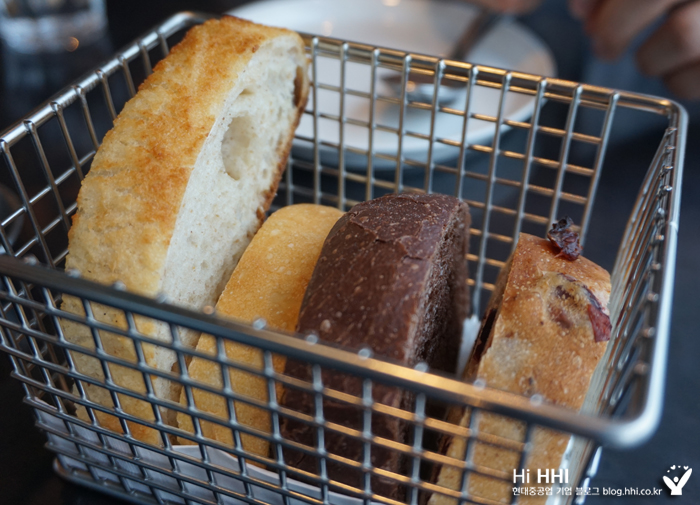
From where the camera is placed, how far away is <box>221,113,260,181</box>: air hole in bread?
681 millimetres

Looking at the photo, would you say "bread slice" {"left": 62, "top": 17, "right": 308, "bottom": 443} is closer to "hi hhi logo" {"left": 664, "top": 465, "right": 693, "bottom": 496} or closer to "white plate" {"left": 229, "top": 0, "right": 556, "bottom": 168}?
"white plate" {"left": 229, "top": 0, "right": 556, "bottom": 168}

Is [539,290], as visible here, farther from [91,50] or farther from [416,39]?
[91,50]

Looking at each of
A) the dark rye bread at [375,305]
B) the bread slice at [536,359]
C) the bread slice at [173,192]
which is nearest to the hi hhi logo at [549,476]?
the bread slice at [536,359]

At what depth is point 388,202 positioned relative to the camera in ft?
1.84

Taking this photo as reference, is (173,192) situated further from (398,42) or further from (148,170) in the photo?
(398,42)

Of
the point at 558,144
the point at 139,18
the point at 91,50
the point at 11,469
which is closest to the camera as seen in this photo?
the point at 11,469

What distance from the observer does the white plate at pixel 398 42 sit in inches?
39.0

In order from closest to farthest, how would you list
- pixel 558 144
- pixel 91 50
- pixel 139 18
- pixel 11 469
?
pixel 11 469, pixel 558 144, pixel 91 50, pixel 139 18

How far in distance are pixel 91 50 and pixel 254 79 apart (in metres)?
0.88

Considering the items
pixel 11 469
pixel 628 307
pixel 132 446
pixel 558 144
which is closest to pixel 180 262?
pixel 132 446

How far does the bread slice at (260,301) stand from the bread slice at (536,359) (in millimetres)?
170

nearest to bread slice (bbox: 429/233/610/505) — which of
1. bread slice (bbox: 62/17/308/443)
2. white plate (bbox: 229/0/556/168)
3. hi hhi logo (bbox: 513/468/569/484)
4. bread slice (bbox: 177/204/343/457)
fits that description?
hi hhi logo (bbox: 513/468/569/484)

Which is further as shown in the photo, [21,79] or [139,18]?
[139,18]

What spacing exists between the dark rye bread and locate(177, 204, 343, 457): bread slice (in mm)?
49
